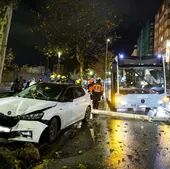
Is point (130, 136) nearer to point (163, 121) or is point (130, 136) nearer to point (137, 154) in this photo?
point (137, 154)

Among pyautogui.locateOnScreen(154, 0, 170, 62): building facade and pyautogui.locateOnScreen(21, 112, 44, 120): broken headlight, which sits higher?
pyautogui.locateOnScreen(154, 0, 170, 62): building facade

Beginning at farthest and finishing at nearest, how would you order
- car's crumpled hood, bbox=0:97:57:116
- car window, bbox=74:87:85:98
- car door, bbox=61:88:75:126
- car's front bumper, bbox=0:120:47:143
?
car window, bbox=74:87:85:98 < car door, bbox=61:88:75:126 < car's crumpled hood, bbox=0:97:57:116 < car's front bumper, bbox=0:120:47:143

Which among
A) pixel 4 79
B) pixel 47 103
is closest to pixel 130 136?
pixel 47 103

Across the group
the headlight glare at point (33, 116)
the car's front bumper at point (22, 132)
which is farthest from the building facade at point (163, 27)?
the car's front bumper at point (22, 132)

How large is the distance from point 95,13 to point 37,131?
1693cm

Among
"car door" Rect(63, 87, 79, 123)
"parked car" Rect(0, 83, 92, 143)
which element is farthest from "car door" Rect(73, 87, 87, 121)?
"car door" Rect(63, 87, 79, 123)

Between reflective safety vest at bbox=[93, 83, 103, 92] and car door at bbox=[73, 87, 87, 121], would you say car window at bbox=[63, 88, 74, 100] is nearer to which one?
car door at bbox=[73, 87, 87, 121]

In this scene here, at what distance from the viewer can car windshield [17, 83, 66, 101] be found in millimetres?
8498

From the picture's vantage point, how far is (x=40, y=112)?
7.00 m

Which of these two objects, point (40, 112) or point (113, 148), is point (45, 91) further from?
point (113, 148)

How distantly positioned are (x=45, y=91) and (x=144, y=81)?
19.3ft

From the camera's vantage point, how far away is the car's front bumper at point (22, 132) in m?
6.59

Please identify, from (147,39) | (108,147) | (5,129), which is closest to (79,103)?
(108,147)

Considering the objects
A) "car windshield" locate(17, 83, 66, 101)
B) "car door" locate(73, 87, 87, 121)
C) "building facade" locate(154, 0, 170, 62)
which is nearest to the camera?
"car windshield" locate(17, 83, 66, 101)
